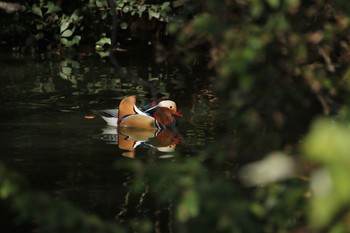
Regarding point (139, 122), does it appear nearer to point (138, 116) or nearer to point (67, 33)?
point (138, 116)

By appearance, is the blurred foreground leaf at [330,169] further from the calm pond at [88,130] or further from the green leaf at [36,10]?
the green leaf at [36,10]

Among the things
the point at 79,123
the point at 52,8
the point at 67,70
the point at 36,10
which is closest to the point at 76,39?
the point at 52,8

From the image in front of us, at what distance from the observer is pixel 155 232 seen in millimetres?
6973

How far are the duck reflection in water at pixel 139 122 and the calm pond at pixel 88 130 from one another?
120 mm

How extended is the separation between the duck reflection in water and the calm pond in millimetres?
120

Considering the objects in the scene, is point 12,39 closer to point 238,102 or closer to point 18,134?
point 18,134

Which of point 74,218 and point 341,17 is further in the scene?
point 341,17

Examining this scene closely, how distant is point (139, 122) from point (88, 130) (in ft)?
2.23

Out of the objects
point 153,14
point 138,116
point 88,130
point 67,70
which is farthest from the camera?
point 153,14

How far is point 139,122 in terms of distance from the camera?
11.5 meters

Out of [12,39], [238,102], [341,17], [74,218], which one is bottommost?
[12,39]

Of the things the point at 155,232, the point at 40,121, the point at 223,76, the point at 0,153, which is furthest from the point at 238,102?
the point at 40,121

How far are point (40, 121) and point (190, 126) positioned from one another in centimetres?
177

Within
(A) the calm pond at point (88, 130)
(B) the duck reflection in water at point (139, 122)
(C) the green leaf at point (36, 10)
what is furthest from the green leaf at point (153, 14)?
(B) the duck reflection in water at point (139, 122)
